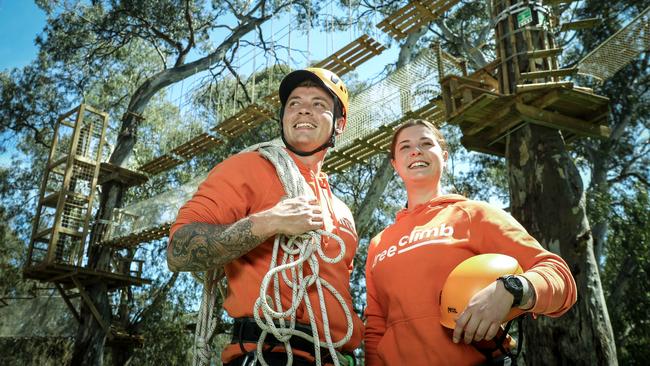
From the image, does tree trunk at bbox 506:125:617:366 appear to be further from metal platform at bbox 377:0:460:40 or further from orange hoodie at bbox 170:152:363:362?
metal platform at bbox 377:0:460:40

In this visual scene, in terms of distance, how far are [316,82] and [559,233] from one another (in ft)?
11.9

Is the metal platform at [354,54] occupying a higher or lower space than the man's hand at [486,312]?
higher

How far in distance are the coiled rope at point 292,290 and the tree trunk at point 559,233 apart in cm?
341

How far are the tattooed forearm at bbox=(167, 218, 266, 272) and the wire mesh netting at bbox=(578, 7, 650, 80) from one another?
570 centimetres

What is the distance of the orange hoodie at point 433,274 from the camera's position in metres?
1.89

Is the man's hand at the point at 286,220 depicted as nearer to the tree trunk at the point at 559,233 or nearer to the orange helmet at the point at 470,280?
the orange helmet at the point at 470,280

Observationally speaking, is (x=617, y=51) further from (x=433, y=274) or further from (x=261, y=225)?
(x=261, y=225)

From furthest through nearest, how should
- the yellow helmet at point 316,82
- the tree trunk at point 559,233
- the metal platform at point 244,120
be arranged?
the metal platform at point 244,120
the tree trunk at point 559,233
the yellow helmet at point 316,82

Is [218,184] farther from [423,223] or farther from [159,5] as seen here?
[159,5]

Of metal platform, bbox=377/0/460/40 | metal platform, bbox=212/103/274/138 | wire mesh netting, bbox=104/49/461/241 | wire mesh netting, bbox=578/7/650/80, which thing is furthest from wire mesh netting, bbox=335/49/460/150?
metal platform, bbox=212/103/274/138

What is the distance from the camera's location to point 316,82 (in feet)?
7.64

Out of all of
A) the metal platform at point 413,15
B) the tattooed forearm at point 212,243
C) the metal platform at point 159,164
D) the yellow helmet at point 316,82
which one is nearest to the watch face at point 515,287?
the tattooed forearm at point 212,243

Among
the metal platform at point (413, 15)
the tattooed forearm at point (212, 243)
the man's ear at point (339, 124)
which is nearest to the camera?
the tattooed forearm at point (212, 243)

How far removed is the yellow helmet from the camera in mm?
2326
